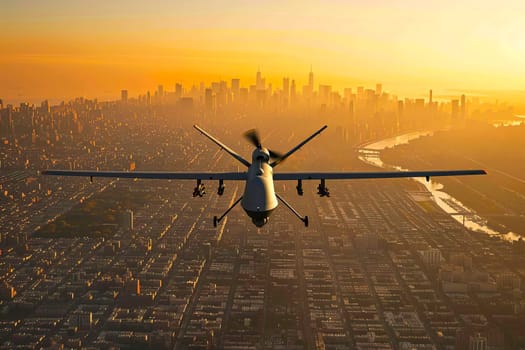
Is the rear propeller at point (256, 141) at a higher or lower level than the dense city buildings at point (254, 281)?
higher

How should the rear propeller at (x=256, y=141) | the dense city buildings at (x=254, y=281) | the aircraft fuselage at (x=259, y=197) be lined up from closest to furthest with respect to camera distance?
the aircraft fuselage at (x=259, y=197), the rear propeller at (x=256, y=141), the dense city buildings at (x=254, y=281)

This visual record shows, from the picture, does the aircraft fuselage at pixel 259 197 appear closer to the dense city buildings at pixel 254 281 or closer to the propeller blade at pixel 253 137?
the propeller blade at pixel 253 137

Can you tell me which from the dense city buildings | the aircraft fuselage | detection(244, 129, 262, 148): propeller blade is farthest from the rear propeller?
the dense city buildings

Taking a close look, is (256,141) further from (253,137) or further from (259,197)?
(259,197)

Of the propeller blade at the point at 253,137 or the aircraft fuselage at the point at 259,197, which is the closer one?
the aircraft fuselage at the point at 259,197

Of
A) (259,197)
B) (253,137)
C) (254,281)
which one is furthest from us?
(254,281)

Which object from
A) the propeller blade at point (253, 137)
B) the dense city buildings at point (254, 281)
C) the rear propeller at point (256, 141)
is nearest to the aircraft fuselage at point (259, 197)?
the rear propeller at point (256, 141)

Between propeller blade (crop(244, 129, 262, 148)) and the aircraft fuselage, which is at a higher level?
propeller blade (crop(244, 129, 262, 148))

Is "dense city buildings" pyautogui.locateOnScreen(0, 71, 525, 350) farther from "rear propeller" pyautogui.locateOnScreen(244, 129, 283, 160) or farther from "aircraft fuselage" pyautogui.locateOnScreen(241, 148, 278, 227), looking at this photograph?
"aircraft fuselage" pyautogui.locateOnScreen(241, 148, 278, 227)

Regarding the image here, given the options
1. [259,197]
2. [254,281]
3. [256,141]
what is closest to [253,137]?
[256,141]

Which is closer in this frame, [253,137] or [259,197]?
[259,197]

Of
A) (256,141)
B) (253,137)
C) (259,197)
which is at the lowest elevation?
(259,197)

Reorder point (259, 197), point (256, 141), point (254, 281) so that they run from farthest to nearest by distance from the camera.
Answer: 1. point (254, 281)
2. point (256, 141)
3. point (259, 197)
